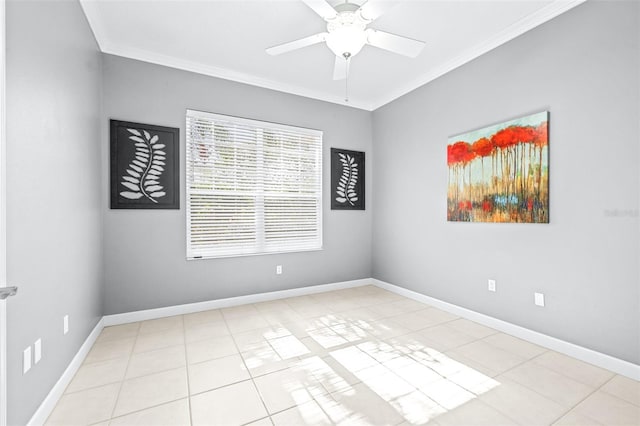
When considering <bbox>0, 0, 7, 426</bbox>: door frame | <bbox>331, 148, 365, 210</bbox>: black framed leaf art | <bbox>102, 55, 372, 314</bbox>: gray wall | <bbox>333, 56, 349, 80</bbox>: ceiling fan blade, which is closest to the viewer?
<bbox>0, 0, 7, 426</bbox>: door frame

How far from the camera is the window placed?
11.3ft

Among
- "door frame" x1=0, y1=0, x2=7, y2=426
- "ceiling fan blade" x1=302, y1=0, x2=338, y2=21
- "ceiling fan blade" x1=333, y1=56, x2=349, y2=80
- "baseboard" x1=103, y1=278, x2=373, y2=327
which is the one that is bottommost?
"baseboard" x1=103, y1=278, x2=373, y2=327

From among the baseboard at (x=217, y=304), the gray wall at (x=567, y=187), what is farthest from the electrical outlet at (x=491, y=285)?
the baseboard at (x=217, y=304)

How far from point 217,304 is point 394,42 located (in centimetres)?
332

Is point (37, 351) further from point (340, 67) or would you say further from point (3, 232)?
point (340, 67)

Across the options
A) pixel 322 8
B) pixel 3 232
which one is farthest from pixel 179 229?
pixel 322 8

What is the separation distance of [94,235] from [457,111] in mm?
3978

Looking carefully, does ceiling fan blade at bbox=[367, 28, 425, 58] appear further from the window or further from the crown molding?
the window

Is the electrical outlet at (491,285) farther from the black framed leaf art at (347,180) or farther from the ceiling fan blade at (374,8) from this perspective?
the ceiling fan blade at (374,8)

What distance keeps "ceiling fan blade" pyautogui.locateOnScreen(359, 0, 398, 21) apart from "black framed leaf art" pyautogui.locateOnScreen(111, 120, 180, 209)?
7.83 ft

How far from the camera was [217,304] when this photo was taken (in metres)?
3.53

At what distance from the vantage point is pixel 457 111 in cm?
330

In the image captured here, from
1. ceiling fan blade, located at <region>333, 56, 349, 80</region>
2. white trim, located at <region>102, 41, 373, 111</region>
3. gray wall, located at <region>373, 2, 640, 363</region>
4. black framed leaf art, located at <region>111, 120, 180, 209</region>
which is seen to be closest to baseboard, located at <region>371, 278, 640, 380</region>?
gray wall, located at <region>373, 2, 640, 363</region>

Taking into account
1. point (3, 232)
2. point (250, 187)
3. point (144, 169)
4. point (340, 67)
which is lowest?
point (3, 232)
